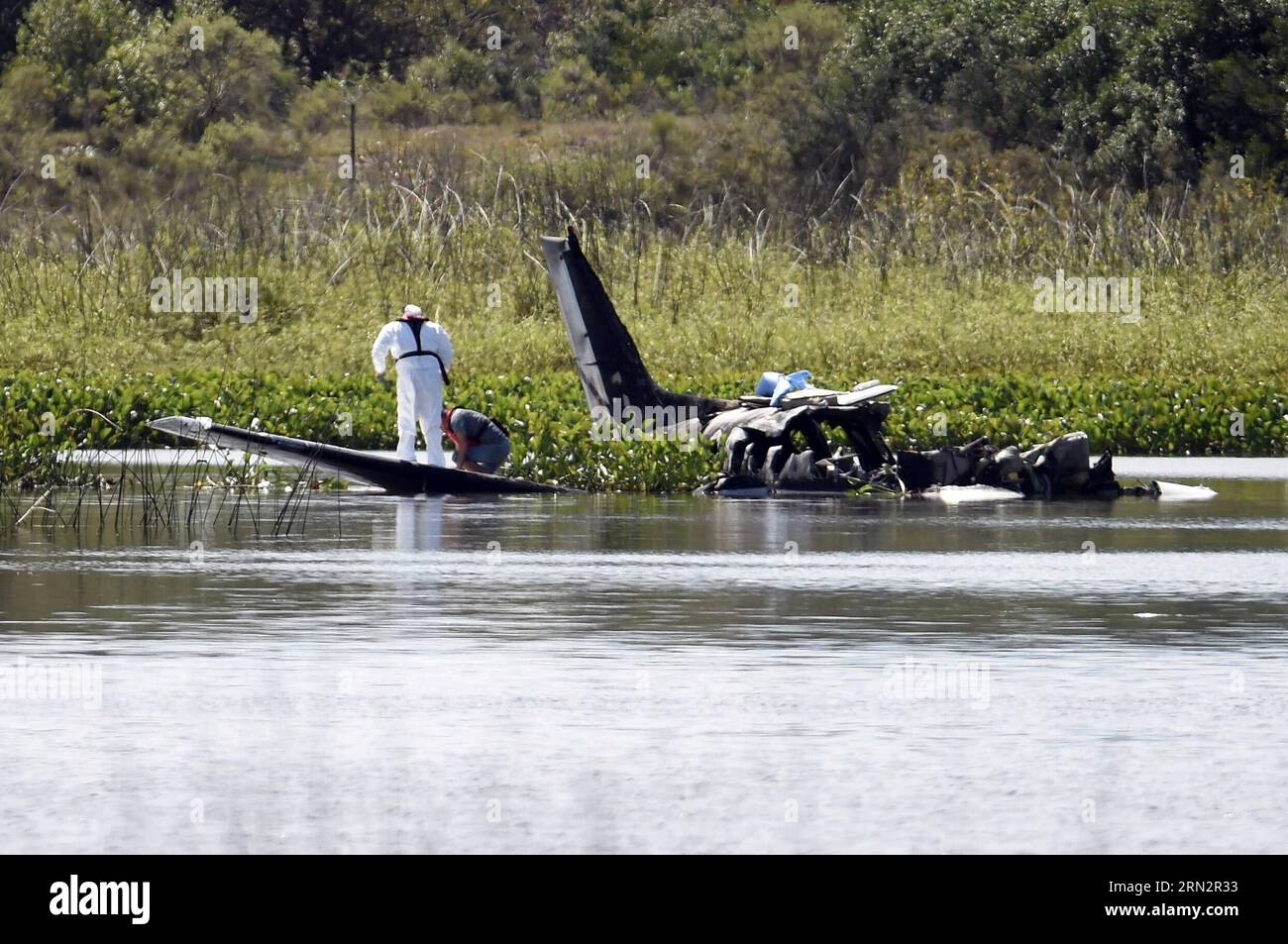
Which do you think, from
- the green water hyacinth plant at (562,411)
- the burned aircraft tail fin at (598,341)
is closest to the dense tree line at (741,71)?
the green water hyacinth plant at (562,411)

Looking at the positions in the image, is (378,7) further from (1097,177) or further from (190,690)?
(190,690)

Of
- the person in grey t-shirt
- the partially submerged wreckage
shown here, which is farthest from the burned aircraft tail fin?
the person in grey t-shirt

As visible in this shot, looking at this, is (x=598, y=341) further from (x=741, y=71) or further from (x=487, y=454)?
(x=741, y=71)

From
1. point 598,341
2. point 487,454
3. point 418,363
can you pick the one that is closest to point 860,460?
point 487,454

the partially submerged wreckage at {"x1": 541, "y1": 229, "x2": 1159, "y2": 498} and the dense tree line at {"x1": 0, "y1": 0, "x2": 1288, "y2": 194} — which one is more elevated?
the dense tree line at {"x1": 0, "y1": 0, "x2": 1288, "y2": 194}

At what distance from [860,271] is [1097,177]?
15005mm

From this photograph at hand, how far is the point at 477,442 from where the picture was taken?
84.4 feet

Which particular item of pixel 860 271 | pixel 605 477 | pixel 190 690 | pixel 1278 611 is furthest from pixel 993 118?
pixel 190 690

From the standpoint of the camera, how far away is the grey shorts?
25.8m

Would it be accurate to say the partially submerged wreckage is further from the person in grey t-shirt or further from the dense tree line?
the dense tree line

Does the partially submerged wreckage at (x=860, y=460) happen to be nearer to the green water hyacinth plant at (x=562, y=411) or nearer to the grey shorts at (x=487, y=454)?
the green water hyacinth plant at (x=562, y=411)

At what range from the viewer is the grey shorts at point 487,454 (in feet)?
84.5

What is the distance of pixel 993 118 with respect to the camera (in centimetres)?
6431

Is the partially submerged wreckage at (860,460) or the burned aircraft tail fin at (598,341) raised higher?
the burned aircraft tail fin at (598,341)
